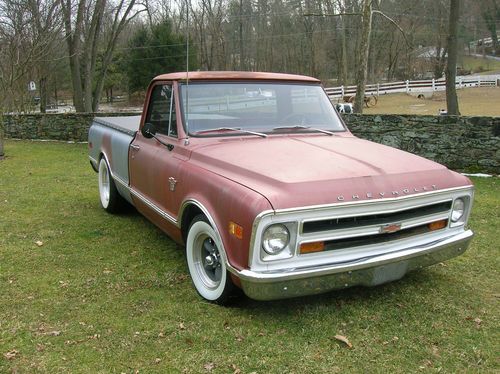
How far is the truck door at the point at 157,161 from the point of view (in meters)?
4.16

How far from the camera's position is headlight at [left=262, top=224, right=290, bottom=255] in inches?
117

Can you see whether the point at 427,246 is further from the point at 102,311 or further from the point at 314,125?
the point at 102,311

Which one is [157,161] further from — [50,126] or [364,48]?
[50,126]

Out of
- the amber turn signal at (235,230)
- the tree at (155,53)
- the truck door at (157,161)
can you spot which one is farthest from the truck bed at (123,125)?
the tree at (155,53)

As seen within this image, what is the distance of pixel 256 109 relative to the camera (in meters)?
4.49

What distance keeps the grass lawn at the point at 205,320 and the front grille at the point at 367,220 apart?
724mm

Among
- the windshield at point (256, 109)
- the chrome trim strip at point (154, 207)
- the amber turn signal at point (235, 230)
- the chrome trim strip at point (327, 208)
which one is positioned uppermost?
the windshield at point (256, 109)

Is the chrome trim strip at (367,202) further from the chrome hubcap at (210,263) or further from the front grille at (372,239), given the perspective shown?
the chrome hubcap at (210,263)

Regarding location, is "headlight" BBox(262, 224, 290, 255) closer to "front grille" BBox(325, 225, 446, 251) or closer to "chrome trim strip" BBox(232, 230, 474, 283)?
"chrome trim strip" BBox(232, 230, 474, 283)

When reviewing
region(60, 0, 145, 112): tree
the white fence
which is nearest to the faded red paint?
Result: region(60, 0, 145, 112): tree

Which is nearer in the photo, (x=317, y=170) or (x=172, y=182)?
(x=317, y=170)

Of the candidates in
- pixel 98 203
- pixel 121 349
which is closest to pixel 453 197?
pixel 121 349

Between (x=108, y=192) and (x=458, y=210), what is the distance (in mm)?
4379

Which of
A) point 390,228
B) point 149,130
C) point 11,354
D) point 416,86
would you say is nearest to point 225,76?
point 149,130
